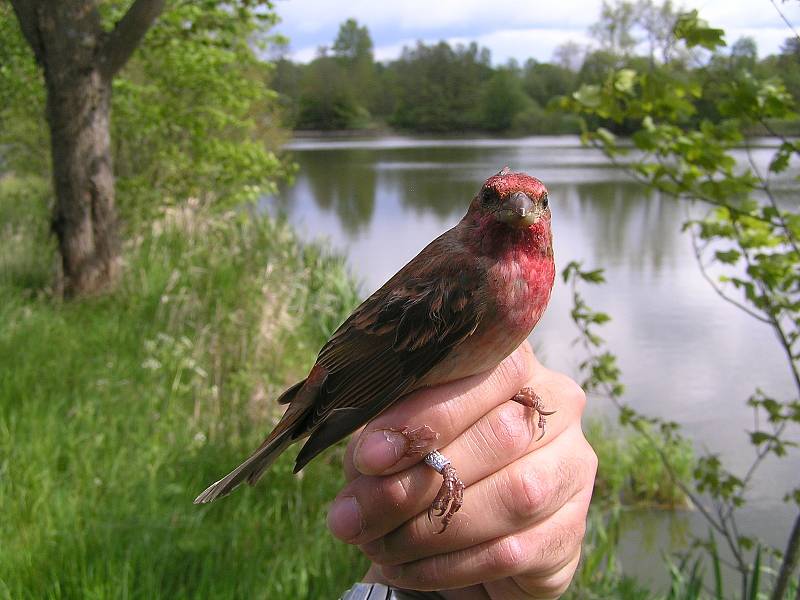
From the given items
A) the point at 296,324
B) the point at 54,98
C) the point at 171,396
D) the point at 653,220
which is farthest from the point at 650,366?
the point at 653,220

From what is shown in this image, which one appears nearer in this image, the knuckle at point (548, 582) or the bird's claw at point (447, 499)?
the bird's claw at point (447, 499)

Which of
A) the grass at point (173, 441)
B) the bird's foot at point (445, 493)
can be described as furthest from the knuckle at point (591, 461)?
the grass at point (173, 441)

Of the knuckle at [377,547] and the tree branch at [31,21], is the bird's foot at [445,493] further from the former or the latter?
the tree branch at [31,21]

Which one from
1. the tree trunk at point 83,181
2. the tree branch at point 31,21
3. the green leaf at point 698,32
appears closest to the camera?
the green leaf at point 698,32

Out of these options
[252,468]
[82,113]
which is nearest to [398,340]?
[252,468]

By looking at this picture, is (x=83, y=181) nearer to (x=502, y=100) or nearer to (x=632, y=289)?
(x=502, y=100)

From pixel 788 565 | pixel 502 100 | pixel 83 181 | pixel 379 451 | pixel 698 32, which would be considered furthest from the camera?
pixel 502 100
